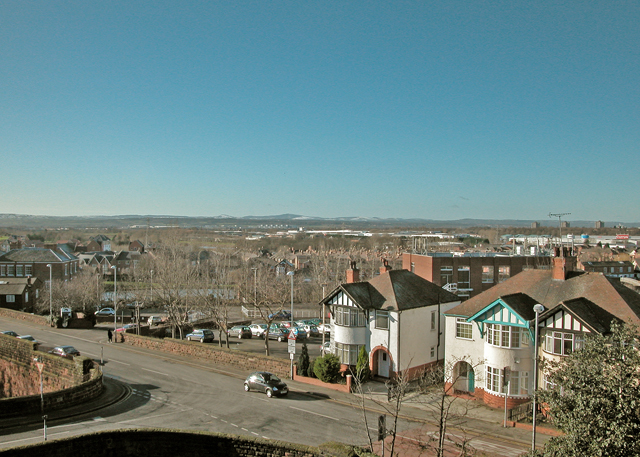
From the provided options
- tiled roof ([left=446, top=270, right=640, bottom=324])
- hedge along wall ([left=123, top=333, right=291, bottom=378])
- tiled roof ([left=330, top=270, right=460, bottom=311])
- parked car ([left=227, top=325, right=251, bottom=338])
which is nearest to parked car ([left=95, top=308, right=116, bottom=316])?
parked car ([left=227, top=325, right=251, bottom=338])

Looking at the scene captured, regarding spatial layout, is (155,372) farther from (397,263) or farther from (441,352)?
(397,263)

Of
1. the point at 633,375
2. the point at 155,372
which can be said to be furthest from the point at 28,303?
the point at 633,375

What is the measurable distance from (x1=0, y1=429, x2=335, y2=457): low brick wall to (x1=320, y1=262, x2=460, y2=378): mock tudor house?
1492 cm

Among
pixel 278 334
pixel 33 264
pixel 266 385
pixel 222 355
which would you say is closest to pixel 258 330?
pixel 278 334

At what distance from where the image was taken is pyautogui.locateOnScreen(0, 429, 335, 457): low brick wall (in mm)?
17422

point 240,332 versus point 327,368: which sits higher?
point 327,368

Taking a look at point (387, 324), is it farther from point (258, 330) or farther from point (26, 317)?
point (26, 317)

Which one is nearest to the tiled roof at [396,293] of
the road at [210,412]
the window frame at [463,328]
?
the window frame at [463,328]

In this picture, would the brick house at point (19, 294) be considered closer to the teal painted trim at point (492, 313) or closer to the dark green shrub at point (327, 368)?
the dark green shrub at point (327, 368)

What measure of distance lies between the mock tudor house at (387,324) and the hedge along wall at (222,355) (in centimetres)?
405

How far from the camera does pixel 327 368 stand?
30766 millimetres

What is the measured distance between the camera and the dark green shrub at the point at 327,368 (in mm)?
30812

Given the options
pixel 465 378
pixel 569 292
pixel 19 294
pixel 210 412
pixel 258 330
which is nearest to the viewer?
pixel 210 412

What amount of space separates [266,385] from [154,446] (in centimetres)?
978
